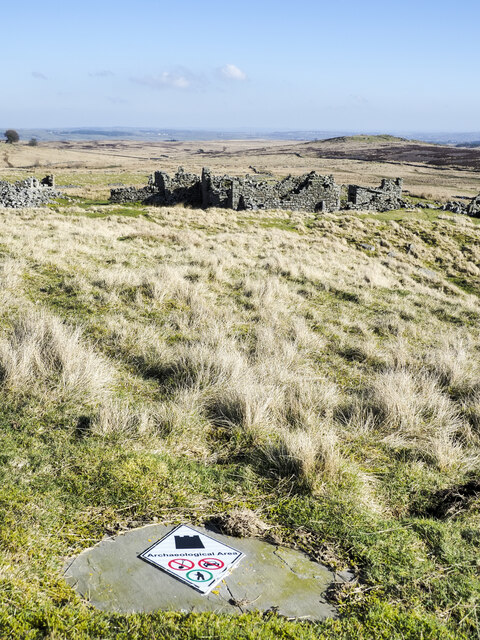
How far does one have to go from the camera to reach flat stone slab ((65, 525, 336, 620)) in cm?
307

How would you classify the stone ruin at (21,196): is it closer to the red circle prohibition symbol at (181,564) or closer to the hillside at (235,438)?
the hillside at (235,438)

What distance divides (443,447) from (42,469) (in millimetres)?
3989

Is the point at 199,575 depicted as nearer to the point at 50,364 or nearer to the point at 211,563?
the point at 211,563

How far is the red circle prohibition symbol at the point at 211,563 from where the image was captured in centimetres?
341

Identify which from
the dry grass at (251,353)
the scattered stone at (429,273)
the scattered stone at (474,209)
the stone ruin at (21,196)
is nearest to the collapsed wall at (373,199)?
the scattered stone at (474,209)

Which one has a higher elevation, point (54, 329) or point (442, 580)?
point (54, 329)

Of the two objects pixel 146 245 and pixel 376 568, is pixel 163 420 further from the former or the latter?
pixel 146 245

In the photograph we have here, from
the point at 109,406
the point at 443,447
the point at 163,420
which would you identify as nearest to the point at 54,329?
the point at 109,406

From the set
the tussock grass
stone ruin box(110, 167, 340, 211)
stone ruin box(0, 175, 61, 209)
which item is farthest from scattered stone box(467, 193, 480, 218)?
the tussock grass

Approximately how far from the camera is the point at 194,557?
11.4 feet

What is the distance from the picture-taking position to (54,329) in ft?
22.6

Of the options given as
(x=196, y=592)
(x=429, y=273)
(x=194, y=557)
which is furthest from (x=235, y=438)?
(x=429, y=273)

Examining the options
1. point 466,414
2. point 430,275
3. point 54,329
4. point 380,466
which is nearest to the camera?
point 380,466

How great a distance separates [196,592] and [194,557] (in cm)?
30
